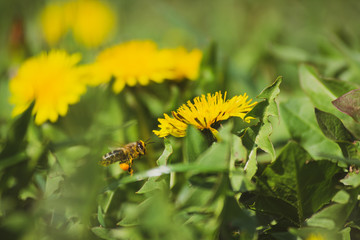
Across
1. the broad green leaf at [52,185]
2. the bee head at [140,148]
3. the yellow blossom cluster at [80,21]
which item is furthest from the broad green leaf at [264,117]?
the yellow blossom cluster at [80,21]

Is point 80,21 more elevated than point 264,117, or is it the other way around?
point 264,117

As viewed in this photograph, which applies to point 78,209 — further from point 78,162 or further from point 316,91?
point 316,91

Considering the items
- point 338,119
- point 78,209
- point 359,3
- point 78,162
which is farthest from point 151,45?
point 359,3

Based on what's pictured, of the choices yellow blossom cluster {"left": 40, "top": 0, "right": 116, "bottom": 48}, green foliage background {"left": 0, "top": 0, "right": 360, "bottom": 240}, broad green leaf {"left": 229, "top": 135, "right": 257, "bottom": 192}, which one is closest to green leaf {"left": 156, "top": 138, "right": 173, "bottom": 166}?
green foliage background {"left": 0, "top": 0, "right": 360, "bottom": 240}

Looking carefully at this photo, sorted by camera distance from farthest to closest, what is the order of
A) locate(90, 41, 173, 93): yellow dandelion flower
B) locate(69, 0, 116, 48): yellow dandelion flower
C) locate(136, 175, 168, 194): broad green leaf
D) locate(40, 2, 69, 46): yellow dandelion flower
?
1. locate(69, 0, 116, 48): yellow dandelion flower
2. locate(40, 2, 69, 46): yellow dandelion flower
3. locate(90, 41, 173, 93): yellow dandelion flower
4. locate(136, 175, 168, 194): broad green leaf

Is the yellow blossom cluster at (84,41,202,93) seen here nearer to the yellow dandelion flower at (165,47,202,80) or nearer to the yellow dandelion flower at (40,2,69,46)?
the yellow dandelion flower at (165,47,202,80)

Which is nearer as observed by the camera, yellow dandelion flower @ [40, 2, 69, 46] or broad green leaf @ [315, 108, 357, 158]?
broad green leaf @ [315, 108, 357, 158]

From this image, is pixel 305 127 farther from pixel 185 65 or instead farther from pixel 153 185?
pixel 185 65

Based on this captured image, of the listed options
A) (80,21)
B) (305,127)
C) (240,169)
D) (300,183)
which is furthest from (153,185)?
(80,21)
